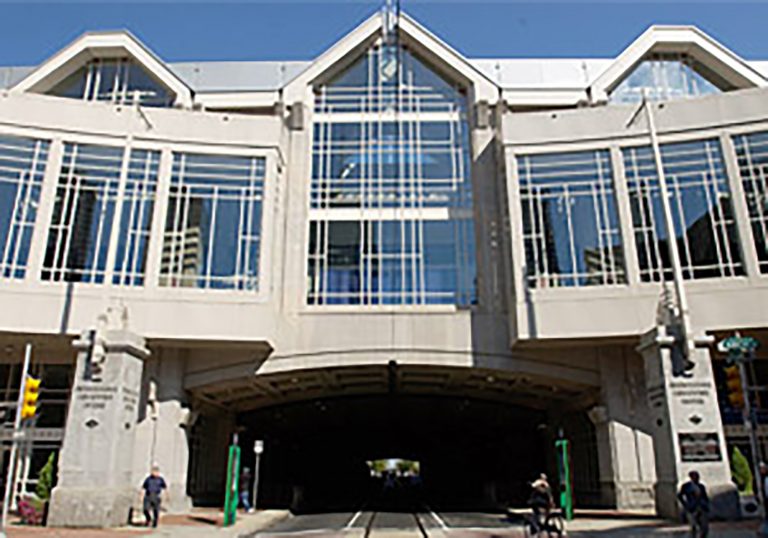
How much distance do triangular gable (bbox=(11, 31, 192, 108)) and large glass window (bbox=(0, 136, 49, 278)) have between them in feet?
21.3

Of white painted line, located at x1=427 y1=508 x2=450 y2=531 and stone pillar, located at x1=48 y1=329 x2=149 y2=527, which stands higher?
stone pillar, located at x1=48 y1=329 x2=149 y2=527

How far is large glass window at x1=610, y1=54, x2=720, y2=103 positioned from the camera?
2892 cm

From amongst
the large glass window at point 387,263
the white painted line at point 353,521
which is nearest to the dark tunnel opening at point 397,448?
the white painted line at point 353,521

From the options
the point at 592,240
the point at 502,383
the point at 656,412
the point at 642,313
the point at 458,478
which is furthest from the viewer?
the point at 458,478

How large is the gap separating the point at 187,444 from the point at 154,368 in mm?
3126

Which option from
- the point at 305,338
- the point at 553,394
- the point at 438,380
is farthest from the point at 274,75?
the point at 553,394

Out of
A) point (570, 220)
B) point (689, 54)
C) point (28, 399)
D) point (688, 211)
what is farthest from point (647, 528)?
point (689, 54)

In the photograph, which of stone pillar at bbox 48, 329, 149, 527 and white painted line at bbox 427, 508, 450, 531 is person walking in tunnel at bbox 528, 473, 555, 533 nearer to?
white painted line at bbox 427, 508, 450, 531

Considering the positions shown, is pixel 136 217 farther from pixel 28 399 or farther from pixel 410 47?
pixel 410 47

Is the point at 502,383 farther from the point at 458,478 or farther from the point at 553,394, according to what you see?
the point at 458,478

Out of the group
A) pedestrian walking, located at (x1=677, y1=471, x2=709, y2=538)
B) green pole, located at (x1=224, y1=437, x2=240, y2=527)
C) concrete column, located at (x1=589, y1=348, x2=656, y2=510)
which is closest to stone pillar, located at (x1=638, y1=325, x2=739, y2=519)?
pedestrian walking, located at (x1=677, y1=471, x2=709, y2=538)

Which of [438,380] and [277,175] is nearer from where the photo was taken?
[277,175]

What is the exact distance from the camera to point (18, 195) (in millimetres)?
22844

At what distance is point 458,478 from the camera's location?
163 ft
